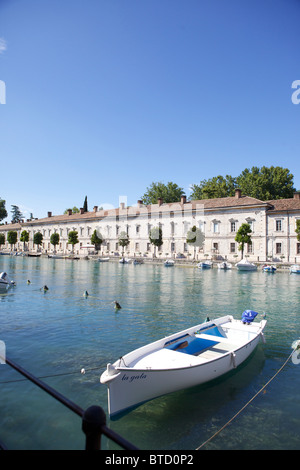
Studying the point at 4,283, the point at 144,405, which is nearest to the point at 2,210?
the point at 4,283

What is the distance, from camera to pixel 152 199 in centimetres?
8381

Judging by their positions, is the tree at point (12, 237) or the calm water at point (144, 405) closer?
the calm water at point (144, 405)

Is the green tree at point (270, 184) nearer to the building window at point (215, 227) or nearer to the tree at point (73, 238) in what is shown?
the building window at point (215, 227)

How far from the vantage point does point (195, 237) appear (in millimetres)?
53875

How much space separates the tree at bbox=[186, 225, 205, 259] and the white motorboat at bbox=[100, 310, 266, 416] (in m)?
43.4

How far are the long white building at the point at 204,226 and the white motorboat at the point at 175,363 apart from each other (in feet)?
139

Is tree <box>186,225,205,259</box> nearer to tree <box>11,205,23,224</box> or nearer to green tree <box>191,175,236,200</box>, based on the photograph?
green tree <box>191,175,236,200</box>

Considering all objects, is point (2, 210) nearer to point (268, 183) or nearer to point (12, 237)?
point (12, 237)

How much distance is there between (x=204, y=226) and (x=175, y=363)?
51.6m

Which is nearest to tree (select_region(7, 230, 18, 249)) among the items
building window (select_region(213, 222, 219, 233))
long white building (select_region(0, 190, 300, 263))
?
long white building (select_region(0, 190, 300, 263))

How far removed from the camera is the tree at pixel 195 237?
5388 cm

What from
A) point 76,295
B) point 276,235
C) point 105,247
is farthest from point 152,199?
point 76,295

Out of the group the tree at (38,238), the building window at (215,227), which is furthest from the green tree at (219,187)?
the tree at (38,238)
